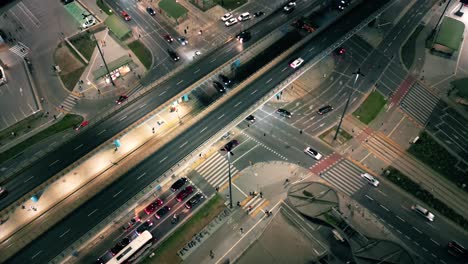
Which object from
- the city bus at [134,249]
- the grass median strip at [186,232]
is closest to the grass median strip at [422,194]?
the grass median strip at [186,232]

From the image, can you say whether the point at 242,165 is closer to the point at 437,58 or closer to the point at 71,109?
the point at 71,109

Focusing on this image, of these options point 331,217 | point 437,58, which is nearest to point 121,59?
point 331,217

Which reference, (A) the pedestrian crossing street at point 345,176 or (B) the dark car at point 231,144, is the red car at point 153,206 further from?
(A) the pedestrian crossing street at point 345,176

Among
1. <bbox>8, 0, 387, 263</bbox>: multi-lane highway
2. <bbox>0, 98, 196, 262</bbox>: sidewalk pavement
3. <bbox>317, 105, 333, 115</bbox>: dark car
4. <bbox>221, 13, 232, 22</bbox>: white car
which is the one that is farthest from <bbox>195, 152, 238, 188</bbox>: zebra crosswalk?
<bbox>221, 13, 232, 22</bbox>: white car

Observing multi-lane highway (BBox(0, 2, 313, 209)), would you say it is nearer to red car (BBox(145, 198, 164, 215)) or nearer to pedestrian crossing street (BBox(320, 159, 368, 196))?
red car (BBox(145, 198, 164, 215))

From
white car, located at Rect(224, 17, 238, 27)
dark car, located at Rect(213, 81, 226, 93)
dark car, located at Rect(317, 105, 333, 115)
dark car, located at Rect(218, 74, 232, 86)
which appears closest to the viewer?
dark car, located at Rect(317, 105, 333, 115)

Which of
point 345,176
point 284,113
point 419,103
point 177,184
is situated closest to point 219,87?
point 284,113
